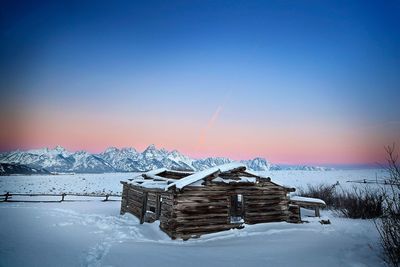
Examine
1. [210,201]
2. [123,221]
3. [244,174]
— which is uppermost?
[244,174]

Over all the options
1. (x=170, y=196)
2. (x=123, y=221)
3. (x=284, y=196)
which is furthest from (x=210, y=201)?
(x=123, y=221)

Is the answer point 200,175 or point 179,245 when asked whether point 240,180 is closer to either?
point 200,175

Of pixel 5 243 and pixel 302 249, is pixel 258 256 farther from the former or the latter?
pixel 5 243

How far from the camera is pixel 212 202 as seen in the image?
13562 millimetres

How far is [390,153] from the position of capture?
253 inches

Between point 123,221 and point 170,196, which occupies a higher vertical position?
point 170,196

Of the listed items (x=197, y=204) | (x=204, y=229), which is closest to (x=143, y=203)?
(x=197, y=204)

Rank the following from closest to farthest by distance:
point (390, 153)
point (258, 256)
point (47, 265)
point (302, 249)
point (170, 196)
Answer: point (390, 153), point (47, 265), point (258, 256), point (302, 249), point (170, 196)

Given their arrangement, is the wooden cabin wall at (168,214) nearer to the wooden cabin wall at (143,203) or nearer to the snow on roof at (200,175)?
the snow on roof at (200,175)

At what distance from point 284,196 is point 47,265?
42.8ft

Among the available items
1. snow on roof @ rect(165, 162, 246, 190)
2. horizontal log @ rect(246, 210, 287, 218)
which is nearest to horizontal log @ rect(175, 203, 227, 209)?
snow on roof @ rect(165, 162, 246, 190)

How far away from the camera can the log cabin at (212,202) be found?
1276cm

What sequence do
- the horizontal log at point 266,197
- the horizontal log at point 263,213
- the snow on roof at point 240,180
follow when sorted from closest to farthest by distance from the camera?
the snow on roof at point 240,180 → the horizontal log at point 263,213 → the horizontal log at point 266,197

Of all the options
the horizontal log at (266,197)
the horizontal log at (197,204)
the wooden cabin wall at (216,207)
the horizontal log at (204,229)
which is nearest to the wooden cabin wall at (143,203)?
the wooden cabin wall at (216,207)
